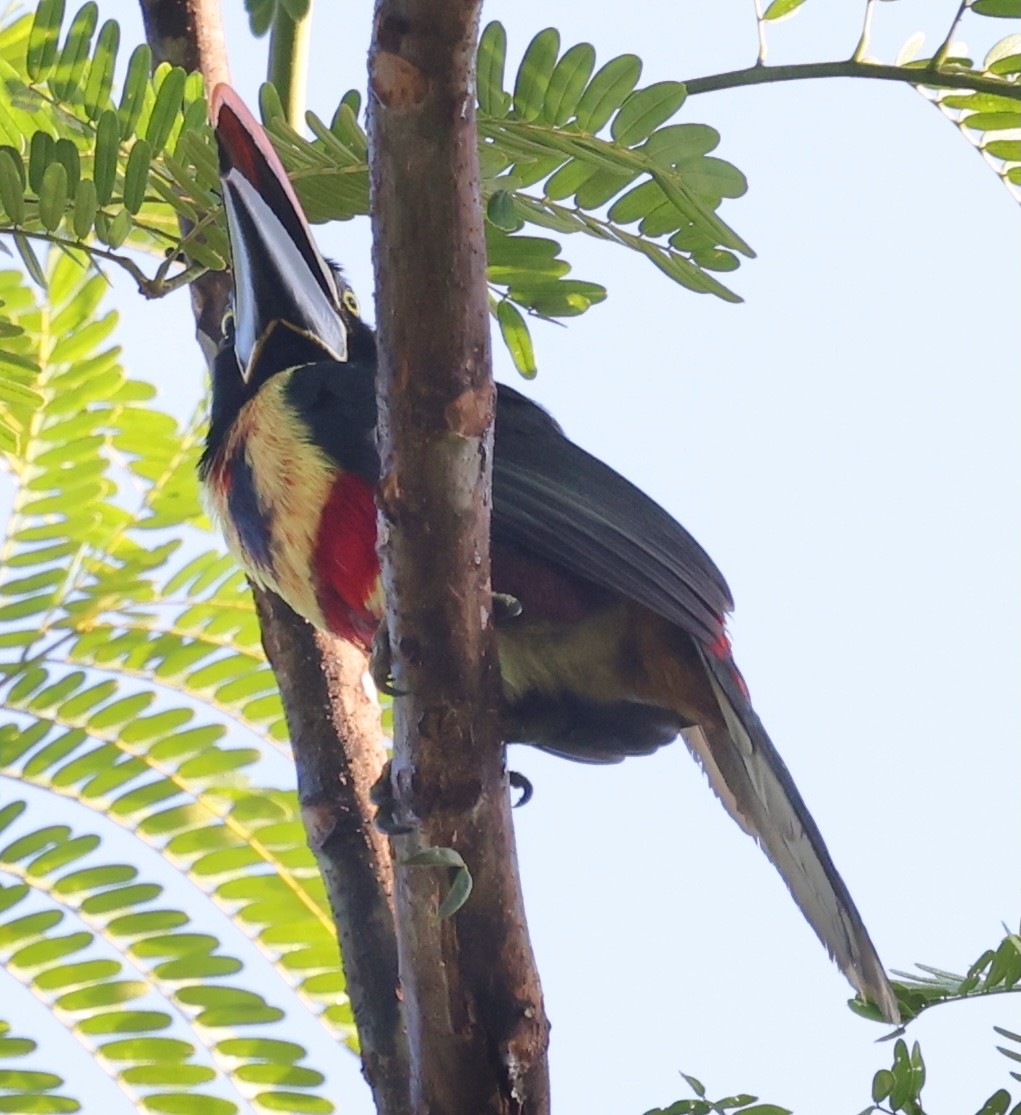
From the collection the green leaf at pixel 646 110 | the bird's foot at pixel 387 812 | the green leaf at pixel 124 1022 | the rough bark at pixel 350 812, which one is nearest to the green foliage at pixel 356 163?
the green leaf at pixel 646 110

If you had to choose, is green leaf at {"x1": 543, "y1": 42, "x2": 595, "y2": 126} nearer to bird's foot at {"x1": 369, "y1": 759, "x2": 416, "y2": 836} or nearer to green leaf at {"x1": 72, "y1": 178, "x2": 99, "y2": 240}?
green leaf at {"x1": 72, "y1": 178, "x2": 99, "y2": 240}

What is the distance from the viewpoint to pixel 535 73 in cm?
241

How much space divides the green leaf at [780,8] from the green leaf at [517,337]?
0.58m


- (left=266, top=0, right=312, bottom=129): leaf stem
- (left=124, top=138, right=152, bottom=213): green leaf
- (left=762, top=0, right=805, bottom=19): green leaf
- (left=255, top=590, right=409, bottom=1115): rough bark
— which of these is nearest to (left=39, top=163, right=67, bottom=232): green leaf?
(left=124, top=138, right=152, bottom=213): green leaf

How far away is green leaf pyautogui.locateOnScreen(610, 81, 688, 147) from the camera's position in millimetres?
2324

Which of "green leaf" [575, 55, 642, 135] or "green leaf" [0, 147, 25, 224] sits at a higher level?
"green leaf" [575, 55, 642, 135]

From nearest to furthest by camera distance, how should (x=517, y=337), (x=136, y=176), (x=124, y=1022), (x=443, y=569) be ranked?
(x=443, y=569) → (x=136, y=176) → (x=517, y=337) → (x=124, y=1022)

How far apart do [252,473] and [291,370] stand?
0.67ft

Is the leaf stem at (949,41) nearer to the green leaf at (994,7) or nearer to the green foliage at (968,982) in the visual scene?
the green leaf at (994,7)

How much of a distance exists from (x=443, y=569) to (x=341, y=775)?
0.84 metres

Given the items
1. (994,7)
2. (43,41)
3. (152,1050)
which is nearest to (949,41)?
(994,7)

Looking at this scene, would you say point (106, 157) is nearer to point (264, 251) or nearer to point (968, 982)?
point (264, 251)

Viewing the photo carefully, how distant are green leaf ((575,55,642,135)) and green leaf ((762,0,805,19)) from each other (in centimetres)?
24

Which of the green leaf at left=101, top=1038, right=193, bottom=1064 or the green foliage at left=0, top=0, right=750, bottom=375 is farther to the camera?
the green leaf at left=101, top=1038, right=193, bottom=1064
